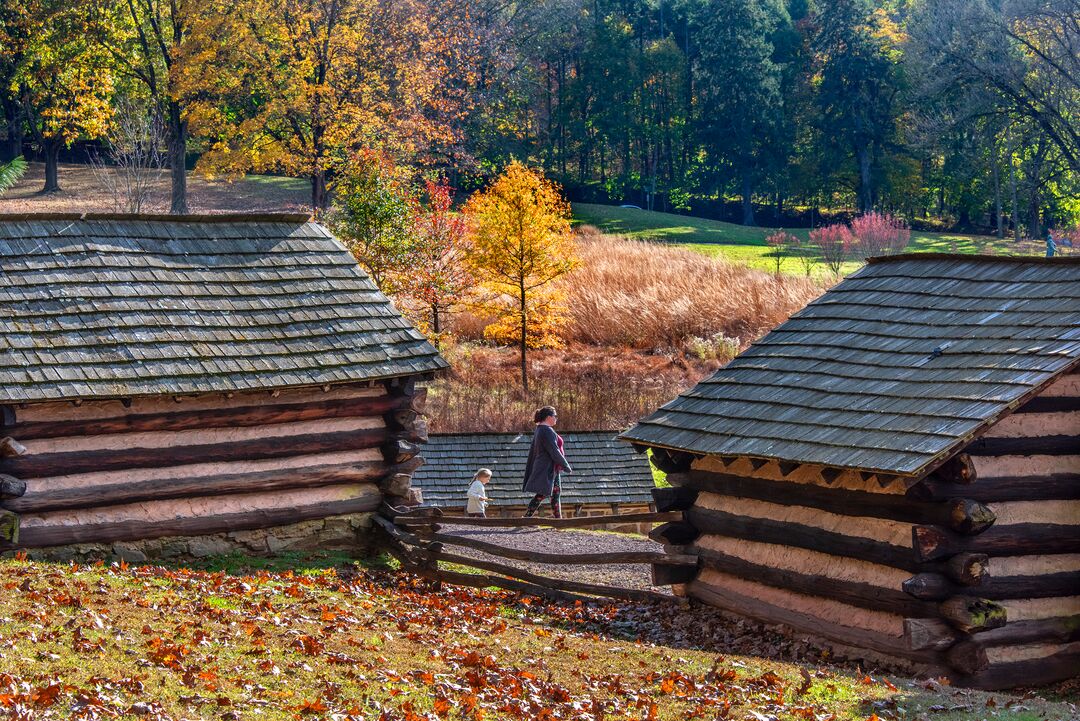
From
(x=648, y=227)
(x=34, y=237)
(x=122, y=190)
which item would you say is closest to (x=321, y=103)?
(x=122, y=190)

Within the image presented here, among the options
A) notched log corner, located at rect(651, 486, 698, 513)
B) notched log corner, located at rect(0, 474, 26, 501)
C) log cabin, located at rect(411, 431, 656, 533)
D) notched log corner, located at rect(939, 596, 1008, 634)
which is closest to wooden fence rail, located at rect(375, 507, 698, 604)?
notched log corner, located at rect(651, 486, 698, 513)

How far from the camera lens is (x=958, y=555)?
10844mm

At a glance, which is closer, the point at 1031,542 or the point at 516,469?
the point at 1031,542

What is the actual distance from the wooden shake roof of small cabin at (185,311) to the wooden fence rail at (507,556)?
5.96 ft

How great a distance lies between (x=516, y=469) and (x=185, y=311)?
9001mm

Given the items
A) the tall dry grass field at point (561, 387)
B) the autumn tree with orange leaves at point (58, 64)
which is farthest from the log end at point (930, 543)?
the autumn tree with orange leaves at point (58, 64)

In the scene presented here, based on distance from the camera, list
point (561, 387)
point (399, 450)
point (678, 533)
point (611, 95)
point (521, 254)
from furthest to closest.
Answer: point (611, 95), point (521, 254), point (561, 387), point (399, 450), point (678, 533)

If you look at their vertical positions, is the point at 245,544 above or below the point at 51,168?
below

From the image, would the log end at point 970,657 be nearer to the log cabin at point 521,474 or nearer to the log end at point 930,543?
the log end at point 930,543

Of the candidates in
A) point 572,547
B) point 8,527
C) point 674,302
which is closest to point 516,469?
point 572,547

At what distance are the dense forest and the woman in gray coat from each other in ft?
86.3

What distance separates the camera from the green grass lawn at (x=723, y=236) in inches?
2071

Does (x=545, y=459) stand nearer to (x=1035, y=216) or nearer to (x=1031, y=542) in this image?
(x=1031, y=542)

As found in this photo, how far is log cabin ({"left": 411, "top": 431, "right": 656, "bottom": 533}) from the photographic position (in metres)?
21.6
